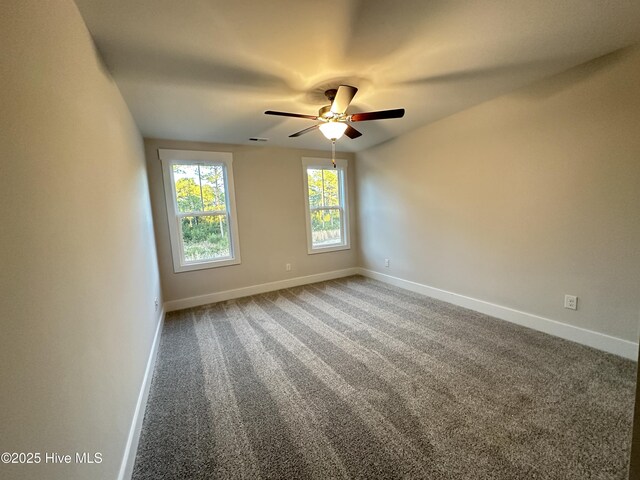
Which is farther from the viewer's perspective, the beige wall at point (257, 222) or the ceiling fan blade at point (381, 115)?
the beige wall at point (257, 222)

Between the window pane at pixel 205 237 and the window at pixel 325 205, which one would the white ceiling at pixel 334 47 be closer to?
the window pane at pixel 205 237

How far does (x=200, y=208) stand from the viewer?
3867 millimetres

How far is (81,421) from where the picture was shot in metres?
0.94

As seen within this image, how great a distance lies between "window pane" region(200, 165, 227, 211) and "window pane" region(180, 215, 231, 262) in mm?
165

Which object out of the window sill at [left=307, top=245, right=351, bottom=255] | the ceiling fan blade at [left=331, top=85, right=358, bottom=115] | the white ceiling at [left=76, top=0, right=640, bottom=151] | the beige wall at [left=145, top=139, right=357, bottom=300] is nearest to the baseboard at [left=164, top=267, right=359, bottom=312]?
the beige wall at [left=145, top=139, right=357, bottom=300]

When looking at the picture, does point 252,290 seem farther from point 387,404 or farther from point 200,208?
point 387,404

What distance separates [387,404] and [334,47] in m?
2.41

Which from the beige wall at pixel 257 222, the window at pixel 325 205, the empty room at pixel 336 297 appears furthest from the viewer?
the window at pixel 325 205

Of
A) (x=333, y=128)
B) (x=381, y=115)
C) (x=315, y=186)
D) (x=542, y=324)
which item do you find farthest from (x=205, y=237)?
(x=542, y=324)

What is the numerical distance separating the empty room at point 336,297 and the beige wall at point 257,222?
0.24 feet

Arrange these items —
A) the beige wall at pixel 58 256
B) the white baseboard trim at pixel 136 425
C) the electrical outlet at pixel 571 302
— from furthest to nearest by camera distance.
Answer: the electrical outlet at pixel 571 302
the white baseboard trim at pixel 136 425
the beige wall at pixel 58 256

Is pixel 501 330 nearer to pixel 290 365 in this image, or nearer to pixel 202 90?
pixel 290 365

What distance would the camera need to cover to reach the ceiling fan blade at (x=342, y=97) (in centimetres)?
202

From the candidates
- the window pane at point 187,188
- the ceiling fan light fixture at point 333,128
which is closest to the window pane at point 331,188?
the window pane at point 187,188
